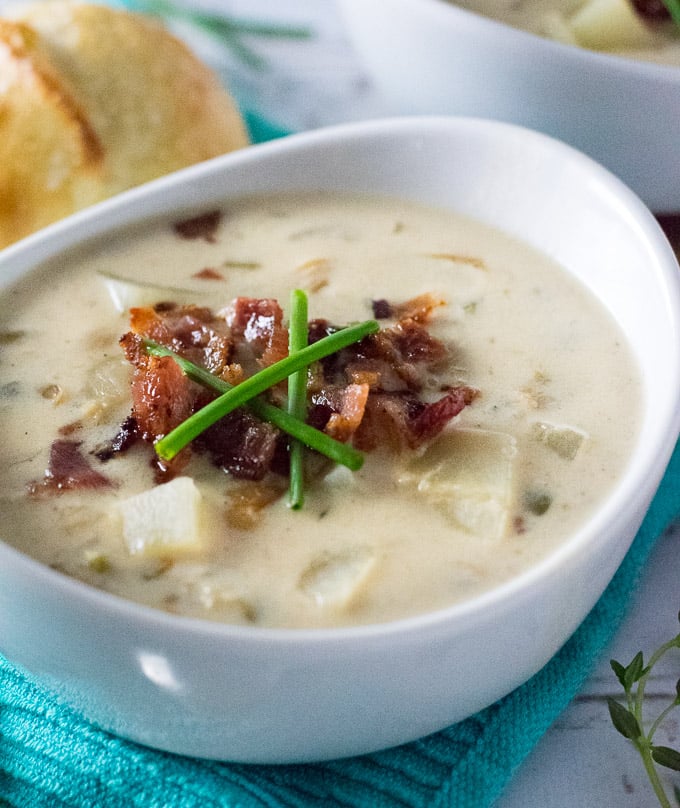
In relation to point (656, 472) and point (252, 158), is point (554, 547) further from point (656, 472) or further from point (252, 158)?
point (252, 158)

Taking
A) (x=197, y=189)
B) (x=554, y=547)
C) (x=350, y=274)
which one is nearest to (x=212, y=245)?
(x=197, y=189)

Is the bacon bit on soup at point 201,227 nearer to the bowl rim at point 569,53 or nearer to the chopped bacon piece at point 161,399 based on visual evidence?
the chopped bacon piece at point 161,399

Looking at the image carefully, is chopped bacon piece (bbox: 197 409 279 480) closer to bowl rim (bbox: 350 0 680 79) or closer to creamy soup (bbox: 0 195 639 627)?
creamy soup (bbox: 0 195 639 627)

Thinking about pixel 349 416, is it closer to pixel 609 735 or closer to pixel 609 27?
pixel 609 735

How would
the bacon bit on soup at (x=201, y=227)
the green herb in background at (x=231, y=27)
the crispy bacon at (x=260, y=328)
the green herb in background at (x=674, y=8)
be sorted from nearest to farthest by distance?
1. the crispy bacon at (x=260, y=328)
2. the bacon bit on soup at (x=201, y=227)
3. the green herb in background at (x=674, y=8)
4. the green herb in background at (x=231, y=27)

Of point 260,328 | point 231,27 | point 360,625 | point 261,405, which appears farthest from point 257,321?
point 231,27

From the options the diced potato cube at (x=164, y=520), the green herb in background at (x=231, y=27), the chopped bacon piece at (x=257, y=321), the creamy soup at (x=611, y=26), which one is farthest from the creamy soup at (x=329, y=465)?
the green herb in background at (x=231, y=27)
